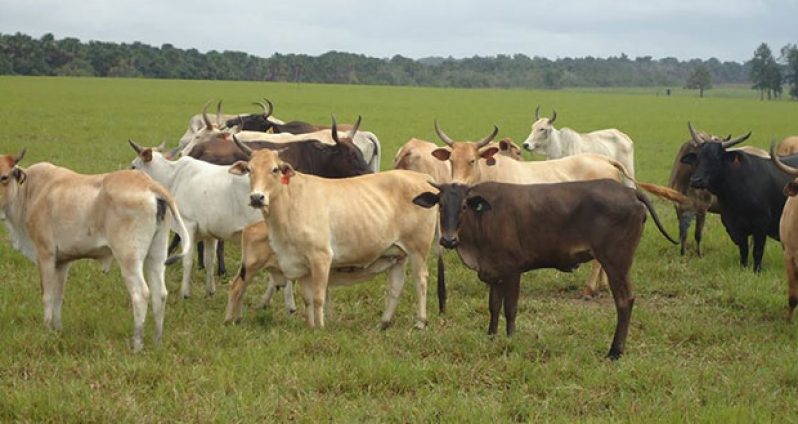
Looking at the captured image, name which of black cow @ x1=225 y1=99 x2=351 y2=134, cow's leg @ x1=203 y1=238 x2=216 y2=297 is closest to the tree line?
black cow @ x1=225 y1=99 x2=351 y2=134

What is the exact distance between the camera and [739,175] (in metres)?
11.1

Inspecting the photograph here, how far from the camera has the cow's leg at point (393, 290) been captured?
8.51m

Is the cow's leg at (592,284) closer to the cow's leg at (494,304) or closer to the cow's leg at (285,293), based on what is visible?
the cow's leg at (494,304)

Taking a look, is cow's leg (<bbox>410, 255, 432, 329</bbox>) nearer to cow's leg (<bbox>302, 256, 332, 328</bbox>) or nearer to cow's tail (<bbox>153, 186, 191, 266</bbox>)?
cow's leg (<bbox>302, 256, 332, 328</bbox>)

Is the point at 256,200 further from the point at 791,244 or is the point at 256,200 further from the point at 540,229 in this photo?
the point at 791,244

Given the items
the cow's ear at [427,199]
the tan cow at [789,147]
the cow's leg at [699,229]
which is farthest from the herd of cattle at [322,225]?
the tan cow at [789,147]

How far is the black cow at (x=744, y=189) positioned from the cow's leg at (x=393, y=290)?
4218mm

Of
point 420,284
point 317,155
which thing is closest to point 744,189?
point 420,284

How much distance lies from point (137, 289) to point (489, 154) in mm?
4289

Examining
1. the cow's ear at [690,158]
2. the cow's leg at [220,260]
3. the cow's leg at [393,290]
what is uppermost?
the cow's ear at [690,158]

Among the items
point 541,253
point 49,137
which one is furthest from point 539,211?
point 49,137

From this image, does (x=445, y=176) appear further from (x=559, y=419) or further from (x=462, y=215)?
(x=559, y=419)

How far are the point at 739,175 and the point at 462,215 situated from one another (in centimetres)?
478

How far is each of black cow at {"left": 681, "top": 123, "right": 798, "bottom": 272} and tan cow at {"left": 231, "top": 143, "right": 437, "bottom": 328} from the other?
13.8ft
